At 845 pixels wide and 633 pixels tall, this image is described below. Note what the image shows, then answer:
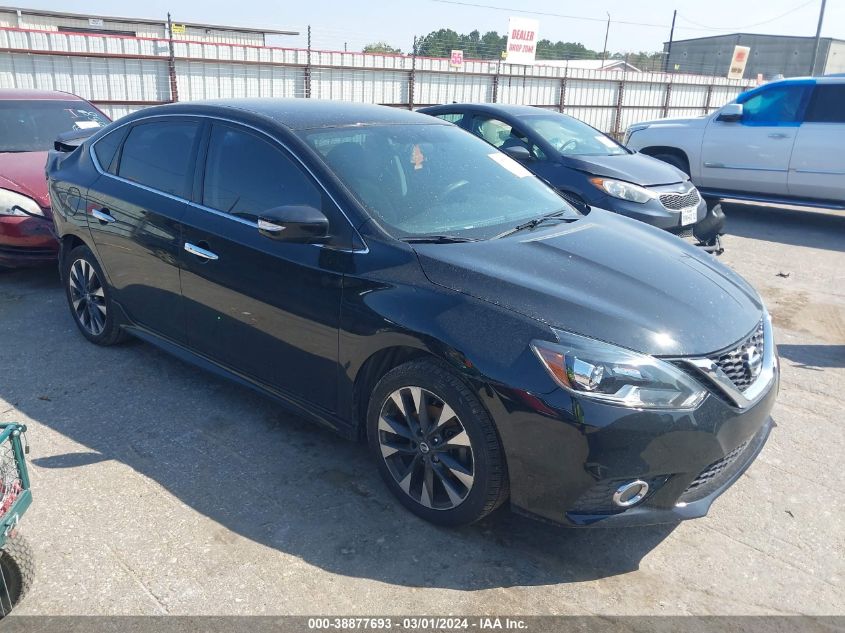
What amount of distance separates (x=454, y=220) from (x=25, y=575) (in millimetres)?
2280

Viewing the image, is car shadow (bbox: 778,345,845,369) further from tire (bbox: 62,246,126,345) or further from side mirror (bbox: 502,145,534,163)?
tire (bbox: 62,246,126,345)

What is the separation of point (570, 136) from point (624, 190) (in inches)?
46.7

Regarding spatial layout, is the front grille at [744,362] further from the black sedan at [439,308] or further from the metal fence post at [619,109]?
the metal fence post at [619,109]

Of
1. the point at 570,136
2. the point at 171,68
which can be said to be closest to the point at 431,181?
the point at 570,136

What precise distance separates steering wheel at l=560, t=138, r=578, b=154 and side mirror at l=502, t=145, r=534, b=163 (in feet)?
1.26

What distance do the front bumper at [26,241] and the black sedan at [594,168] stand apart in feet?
12.5

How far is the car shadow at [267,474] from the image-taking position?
2.87 m

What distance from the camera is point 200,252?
12.3ft

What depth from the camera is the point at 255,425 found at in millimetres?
3879

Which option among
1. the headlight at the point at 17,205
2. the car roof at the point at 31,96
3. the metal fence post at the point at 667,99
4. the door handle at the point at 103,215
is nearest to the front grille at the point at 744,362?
the door handle at the point at 103,215

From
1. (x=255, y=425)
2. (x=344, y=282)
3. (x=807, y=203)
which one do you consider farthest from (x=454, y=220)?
(x=807, y=203)

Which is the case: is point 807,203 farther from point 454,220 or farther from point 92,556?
point 92,556

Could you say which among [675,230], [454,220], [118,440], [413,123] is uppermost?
[413,123]

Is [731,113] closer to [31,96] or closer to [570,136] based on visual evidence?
[570,136]
